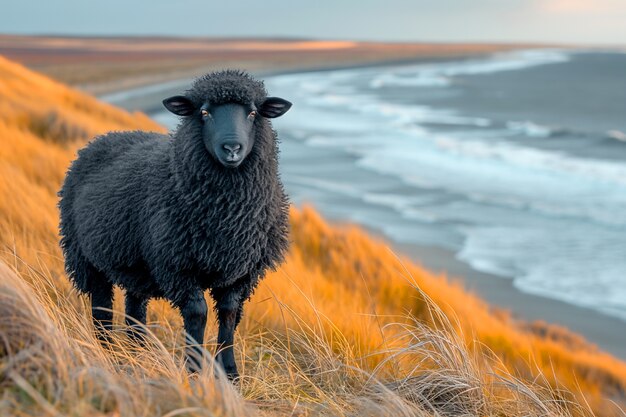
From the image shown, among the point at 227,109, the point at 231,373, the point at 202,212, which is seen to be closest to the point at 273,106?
the point at 227,109

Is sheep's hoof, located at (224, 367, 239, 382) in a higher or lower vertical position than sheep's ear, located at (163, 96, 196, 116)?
lower

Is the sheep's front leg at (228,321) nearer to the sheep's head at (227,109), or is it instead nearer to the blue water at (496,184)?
the sheep's head at (227,109)

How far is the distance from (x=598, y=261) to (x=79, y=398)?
11061 millimetres

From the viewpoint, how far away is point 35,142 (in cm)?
1049

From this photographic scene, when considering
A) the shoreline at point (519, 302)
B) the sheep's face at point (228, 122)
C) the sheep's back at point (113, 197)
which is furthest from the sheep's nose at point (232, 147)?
the shoreline at point (519, 302)

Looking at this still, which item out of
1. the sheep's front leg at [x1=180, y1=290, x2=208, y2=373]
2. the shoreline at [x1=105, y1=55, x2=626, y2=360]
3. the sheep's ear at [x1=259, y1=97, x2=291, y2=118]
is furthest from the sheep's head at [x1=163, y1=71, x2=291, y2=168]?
the shoreline at [x1=105, y1=55, x2=626, y2=360]

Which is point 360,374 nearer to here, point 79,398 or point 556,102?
point 79,398

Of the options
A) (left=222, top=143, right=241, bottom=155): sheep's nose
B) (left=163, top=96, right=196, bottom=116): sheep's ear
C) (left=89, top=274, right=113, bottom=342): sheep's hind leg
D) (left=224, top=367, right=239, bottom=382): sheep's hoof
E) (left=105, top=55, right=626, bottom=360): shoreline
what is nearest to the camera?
(left=222, top=143, right=241, bottom=155): sheep's nose

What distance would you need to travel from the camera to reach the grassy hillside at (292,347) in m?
3.02

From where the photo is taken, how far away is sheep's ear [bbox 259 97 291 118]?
3887 millimetres

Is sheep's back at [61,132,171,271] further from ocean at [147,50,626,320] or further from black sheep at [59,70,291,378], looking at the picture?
ocean at [147,50,626,320]

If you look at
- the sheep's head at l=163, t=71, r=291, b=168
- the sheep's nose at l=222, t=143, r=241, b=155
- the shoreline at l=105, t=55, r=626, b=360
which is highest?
the sheep's head at l=163, t=71, r=291, b=168

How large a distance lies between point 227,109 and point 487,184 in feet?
52.5

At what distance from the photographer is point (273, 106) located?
3.91 meters
